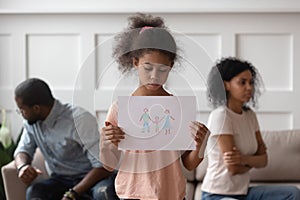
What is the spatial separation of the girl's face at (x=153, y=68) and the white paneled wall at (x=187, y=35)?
2.02m

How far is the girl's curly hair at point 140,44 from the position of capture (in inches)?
62.6

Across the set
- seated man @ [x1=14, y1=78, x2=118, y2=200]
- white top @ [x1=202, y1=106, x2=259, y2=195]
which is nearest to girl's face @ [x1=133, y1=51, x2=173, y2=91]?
white top @ [x1=202, y1=106, x2=259, y2=195]

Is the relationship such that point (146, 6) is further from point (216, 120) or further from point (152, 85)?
point (152, 85)

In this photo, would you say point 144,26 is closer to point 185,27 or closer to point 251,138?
point 251,138

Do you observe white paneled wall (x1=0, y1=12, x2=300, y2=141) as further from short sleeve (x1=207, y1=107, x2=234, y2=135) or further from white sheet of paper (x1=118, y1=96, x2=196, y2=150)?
white sheet of paper (x1=118, y1=96, x2=196, y2=150)

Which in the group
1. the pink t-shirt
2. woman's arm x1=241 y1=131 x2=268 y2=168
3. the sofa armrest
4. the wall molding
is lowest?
the sofa armrest

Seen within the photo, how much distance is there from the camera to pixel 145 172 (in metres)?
1.62

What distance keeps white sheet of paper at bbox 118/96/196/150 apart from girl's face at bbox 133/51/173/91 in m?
0.04

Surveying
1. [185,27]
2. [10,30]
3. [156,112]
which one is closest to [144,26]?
[156,112]

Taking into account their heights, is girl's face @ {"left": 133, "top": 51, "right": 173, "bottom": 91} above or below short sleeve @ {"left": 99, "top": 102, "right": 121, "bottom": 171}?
above

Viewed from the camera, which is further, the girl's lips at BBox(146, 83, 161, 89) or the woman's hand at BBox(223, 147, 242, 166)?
the woman's hand at BBox(223, 147, 242, 166)

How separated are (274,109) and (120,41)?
2.24 metres

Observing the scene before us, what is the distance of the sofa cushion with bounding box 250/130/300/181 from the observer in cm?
322

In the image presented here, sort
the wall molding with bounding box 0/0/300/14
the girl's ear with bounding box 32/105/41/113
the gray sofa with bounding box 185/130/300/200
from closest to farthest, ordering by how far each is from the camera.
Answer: the girl's ear with bounding box 32/105/41/113 → the gray sofa with bounding box 185/130/300/200 → the wall molding with bounding box 0/0/300/14
